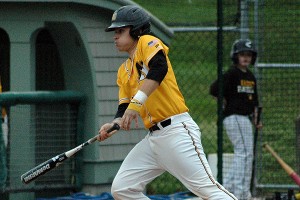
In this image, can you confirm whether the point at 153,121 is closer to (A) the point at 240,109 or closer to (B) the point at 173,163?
(B) the point at 173,163

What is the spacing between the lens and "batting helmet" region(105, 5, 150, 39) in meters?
7.00

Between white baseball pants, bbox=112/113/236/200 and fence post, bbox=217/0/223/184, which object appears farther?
fence post, bbox=217/0/223/184

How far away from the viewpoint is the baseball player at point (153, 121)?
21.9ft

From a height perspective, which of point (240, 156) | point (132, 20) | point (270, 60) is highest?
point (270, 60)

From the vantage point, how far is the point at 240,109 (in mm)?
10266

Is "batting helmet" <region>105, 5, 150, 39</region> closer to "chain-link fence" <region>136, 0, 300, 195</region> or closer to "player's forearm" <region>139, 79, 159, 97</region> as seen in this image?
"player's forearm" <region>139, 79, 159, 97</region>

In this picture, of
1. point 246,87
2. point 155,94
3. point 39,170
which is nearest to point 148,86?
point 155,94

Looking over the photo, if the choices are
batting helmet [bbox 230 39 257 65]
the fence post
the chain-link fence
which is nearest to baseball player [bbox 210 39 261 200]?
batting helmet [bbox 230 39 257 65]

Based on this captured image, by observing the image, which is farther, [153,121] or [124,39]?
[124,39]

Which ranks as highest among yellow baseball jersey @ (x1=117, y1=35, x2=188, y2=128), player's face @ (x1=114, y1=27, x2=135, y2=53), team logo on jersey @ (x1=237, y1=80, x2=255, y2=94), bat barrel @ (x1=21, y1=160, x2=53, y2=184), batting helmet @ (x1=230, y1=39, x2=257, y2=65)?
batting helmet @ (x1=230, y1=39, x2=257, y2=65)

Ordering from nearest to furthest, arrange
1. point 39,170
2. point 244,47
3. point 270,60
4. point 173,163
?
point 173,163, point 39,170, point 244,47, point 270,60

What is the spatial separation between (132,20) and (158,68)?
0.57m

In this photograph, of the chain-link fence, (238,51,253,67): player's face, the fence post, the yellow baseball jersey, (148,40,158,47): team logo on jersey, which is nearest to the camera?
(148,40,158,47): team logo on jersey

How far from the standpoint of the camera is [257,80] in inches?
420
